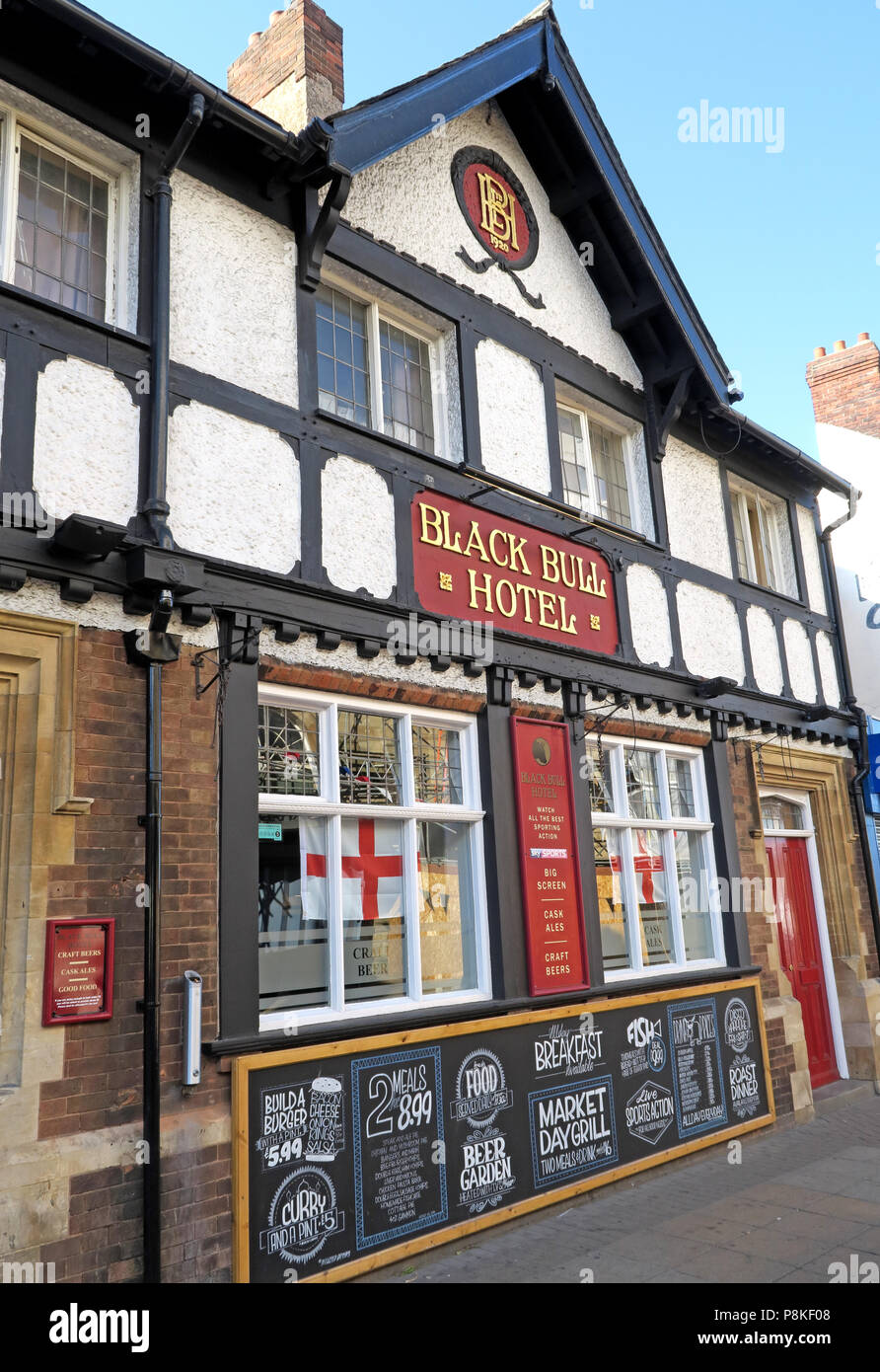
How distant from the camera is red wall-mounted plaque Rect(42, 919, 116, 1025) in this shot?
177 inches

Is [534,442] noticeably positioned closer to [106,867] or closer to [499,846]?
[499,846]

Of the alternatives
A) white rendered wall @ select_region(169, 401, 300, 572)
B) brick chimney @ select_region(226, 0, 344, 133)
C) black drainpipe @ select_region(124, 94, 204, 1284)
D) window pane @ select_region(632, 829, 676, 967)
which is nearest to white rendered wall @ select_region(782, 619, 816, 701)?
window pane @ select_region(632, 829, 676, 967)

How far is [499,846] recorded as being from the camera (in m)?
6.96

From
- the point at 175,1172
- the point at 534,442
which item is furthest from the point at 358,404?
the point at 175,1172

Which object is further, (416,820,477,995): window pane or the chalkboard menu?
(416,820,477,995): window pane

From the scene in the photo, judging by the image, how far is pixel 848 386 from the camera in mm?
14039

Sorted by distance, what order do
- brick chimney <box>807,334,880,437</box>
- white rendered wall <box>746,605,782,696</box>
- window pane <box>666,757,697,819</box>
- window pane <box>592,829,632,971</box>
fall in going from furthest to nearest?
brick chimney <box>807,334,880,437</box>
white rendered wall <box>746,605,782,696</box>
window pane <box>666,757,697,819</box>
window pane <box>592,829,632,971</box>

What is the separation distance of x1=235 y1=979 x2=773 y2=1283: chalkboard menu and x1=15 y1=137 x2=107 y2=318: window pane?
4.29m

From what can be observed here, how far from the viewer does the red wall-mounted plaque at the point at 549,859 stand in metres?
7.07

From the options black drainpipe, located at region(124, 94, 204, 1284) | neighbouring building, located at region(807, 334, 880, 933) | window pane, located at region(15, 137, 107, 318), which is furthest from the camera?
neighbouring building, located at region(807, 334, 880, 933)

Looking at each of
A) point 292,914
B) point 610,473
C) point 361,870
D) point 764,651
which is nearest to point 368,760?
point 361,870

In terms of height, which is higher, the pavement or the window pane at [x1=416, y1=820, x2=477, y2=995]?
the window pane at [x1=416, y1=820, x2=477, y2=995]

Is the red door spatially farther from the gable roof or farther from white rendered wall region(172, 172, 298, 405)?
white rendered wall region(172, 172, 298, 405)
